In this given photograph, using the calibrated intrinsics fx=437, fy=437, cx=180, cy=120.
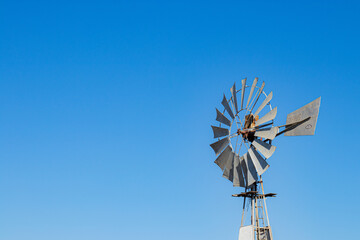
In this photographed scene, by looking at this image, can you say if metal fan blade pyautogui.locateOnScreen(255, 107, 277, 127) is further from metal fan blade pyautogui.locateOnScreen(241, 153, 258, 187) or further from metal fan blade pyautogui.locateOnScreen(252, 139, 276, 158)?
metal fan blade pyautogui.locateOnScreen(241, 153, 258, 187)

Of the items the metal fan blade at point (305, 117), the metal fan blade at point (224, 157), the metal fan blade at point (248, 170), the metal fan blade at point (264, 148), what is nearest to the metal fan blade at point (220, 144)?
the metal fan blade at point (224, 157)

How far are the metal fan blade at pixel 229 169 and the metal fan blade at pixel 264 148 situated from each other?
141 cm

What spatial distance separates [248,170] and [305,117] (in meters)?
3.33

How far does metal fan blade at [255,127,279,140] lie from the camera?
18.1m

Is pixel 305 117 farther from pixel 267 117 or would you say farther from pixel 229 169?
pixel 229 169

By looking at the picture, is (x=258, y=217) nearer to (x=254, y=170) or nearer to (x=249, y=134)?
(x=254, y=170)

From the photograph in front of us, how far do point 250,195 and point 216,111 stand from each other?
4.35 meters

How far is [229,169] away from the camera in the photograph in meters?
19.8

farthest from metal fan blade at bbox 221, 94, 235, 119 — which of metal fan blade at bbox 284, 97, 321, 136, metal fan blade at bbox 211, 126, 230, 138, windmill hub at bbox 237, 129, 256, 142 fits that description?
metal fan blade at bbox 284, 97, 321, 136

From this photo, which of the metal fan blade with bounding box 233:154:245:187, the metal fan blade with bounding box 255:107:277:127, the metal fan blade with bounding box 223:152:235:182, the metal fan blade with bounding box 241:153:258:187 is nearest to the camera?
the metal fan blade with bounding box 255:107:277:127

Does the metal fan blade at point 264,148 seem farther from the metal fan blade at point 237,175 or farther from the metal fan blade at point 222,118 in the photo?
the metal fan blade at point 222,118

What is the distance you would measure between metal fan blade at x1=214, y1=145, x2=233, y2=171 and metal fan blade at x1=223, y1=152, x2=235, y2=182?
107mm

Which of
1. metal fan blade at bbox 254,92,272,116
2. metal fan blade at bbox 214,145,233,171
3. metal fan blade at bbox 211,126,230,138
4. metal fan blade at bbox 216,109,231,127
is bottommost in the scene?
metal fan blade at bbox 214,145,233,171

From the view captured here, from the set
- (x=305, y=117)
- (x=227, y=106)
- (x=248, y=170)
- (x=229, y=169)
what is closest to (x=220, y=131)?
(x=227, y=106)
